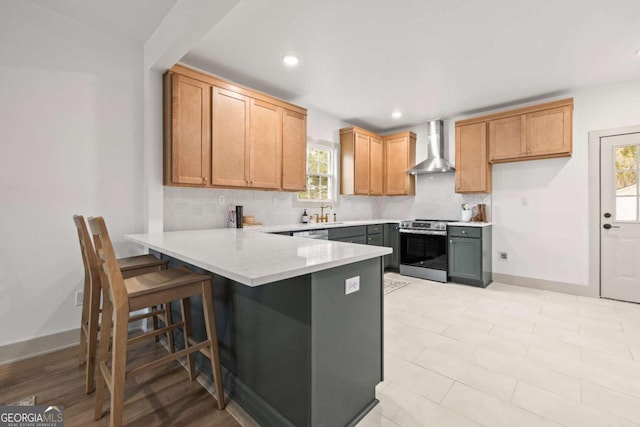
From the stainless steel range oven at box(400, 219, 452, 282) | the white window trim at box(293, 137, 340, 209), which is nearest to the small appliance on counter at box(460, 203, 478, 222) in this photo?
the stainless steel range oven at box(400, 219, 452, 282)

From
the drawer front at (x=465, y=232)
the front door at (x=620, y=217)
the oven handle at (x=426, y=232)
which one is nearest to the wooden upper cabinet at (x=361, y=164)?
the oven handle at (x=426, y=232)

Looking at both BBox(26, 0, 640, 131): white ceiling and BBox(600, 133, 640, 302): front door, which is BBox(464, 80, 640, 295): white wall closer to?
BBox(600, 133, 640, 302): front door

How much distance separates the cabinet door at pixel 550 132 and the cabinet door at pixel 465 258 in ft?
4.78

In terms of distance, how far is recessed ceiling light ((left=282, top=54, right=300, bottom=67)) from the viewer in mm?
2952

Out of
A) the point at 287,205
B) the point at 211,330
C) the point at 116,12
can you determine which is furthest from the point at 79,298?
the point at 287,205

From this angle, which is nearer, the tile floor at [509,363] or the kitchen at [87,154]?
the tile floor at [509,363]

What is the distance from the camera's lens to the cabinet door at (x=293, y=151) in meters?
3.71

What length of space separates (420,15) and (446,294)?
318 centimetres

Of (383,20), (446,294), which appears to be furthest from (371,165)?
(383,20)

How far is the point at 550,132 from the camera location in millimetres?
3812

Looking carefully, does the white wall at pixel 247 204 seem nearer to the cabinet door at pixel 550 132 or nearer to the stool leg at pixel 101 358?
the stool leg at pixel 101 358

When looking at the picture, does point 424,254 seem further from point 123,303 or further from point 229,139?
point 123,303

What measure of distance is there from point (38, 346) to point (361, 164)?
14.7 feet

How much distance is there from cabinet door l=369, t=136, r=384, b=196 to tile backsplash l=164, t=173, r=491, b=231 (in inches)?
14.4
